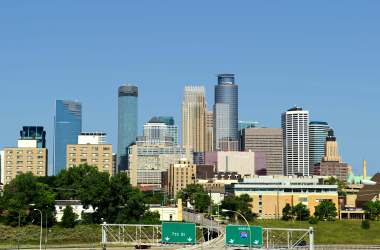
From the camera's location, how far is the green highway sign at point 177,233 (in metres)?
135

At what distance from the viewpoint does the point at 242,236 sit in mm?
128625

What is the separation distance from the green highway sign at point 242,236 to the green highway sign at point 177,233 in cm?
733

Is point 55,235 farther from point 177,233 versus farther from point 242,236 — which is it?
point 242,236

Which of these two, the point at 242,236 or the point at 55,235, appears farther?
the point at 55,235

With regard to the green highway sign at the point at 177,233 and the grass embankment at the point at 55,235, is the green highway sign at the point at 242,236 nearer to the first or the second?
the green highway sign at the point at 177,233

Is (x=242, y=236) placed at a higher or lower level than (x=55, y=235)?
higher

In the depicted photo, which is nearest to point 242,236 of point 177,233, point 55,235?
point 177,233

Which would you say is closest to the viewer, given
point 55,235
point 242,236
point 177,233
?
point 242,236

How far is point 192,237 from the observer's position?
134375 mm

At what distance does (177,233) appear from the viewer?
444 feet

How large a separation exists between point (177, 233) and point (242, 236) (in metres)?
11.3

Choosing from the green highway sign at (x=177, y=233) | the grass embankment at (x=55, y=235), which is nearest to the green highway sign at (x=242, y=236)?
the green highway sign at (x=177, y=233)

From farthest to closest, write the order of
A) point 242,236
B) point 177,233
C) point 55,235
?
point 55,235 → point 177,233 → point 242,236

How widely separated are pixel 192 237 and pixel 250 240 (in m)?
11.5
